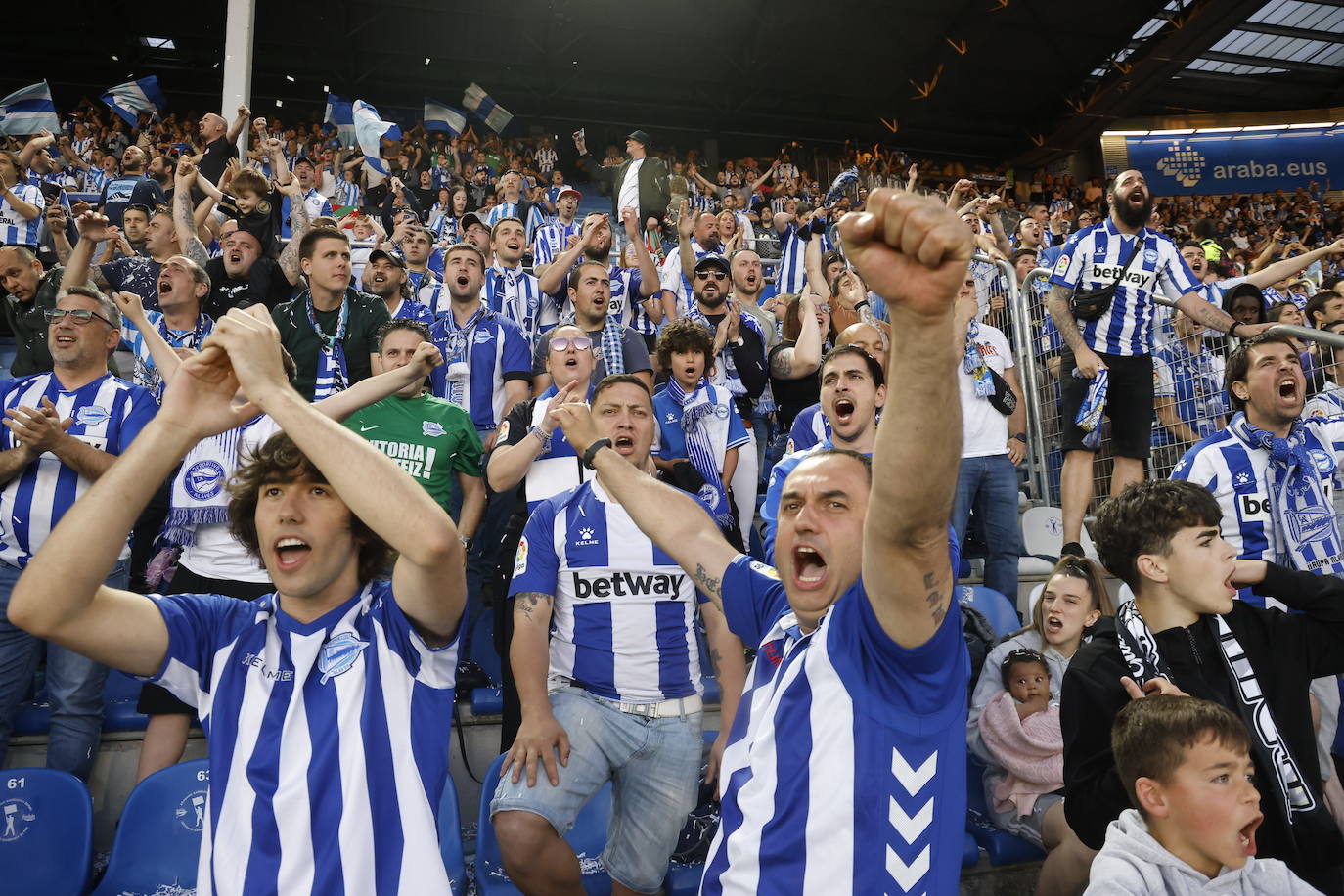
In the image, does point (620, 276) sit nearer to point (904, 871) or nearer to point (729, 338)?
point (729, 338)

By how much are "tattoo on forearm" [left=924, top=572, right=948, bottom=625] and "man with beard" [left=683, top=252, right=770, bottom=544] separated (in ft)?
12.0

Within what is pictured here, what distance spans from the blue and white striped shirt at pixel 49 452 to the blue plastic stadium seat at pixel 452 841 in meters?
1.99

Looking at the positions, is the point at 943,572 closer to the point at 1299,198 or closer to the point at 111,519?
the point at 111,519

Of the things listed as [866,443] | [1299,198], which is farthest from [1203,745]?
[1299,198]

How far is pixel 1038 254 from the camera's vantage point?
8016 mm

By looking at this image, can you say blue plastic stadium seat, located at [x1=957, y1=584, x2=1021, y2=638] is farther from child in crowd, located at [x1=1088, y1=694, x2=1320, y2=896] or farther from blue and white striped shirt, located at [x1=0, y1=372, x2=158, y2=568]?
blue and white striped shirt, located at [x1=0, y1=372, x2=158, y2=568]

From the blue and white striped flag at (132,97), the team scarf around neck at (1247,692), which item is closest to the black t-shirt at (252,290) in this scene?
the team scarf around neck at (1247,692)

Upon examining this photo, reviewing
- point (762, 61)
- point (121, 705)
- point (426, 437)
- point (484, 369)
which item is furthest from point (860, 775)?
point (762, 61)

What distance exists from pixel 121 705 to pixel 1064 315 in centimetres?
525

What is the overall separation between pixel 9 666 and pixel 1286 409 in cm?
534

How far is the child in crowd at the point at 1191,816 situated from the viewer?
221cm

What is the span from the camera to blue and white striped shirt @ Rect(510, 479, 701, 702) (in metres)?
3.26

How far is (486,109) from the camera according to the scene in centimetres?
1365

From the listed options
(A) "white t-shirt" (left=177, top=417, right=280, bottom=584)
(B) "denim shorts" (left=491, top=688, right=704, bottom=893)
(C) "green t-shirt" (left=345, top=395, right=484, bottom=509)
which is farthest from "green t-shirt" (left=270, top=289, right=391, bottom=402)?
(B) "denim shorts" (left=491, top=688, right=704, bottom=893)
